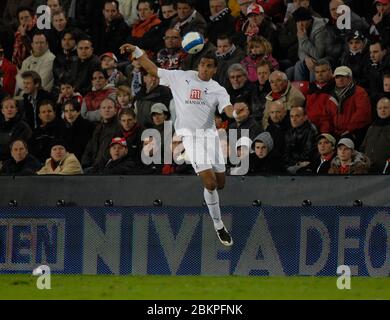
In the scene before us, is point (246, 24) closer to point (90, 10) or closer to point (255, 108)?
point (255, 108)

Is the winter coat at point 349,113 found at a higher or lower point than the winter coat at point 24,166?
higher

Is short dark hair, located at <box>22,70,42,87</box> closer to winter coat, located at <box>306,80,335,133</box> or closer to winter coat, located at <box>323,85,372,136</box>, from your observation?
winter coat, located at <box>306,80,335,133</box>

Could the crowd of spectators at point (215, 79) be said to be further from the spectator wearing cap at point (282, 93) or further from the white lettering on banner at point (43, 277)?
the white lettering on banner at point (43, 277)

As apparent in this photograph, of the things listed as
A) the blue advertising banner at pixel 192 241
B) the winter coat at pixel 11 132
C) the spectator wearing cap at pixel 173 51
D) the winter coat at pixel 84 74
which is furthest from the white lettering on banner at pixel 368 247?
the winter coat at pixel 84 74

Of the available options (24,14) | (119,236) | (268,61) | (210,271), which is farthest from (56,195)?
(24,14)

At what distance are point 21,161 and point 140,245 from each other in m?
2.23

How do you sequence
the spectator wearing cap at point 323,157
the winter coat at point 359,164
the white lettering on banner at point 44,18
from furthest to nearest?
the white lettering on banner at point 44,18
the spectator wearing cap at point 323,157
the winter coat at point 359,164

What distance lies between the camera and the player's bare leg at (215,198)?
15.5m

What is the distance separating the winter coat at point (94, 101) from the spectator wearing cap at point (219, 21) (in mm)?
1566

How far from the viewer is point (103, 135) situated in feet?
57.9

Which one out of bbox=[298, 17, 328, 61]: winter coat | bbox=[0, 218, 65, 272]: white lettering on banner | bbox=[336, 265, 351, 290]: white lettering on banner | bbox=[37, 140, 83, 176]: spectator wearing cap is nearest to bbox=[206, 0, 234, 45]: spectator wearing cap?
bbox=[298, 17, 328, 61]: winter coat

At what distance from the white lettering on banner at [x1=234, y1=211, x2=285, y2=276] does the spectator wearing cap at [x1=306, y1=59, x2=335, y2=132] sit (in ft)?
5.02

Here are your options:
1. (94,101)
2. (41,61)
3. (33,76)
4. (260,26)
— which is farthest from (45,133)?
(260,26)

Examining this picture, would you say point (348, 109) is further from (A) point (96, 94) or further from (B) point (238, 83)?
(A) point (96, 94)
